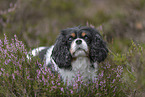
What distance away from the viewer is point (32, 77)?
299 centimetres

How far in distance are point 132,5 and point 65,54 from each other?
7700mm

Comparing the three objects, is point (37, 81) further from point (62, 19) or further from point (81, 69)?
point (62, 19)

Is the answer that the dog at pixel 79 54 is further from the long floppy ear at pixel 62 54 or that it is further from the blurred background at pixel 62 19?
the blurred background at pixel 62 19

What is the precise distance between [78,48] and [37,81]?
875 millimetres

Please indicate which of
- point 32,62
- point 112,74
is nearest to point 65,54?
point 32,62

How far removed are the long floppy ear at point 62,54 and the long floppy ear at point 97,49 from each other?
0.40 metres

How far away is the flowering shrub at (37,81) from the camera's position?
2715 mm

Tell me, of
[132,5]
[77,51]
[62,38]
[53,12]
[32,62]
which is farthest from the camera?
[53,12]

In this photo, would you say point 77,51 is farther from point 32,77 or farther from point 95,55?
point 32,77

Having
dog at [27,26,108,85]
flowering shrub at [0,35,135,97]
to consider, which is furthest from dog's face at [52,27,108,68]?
flowering shrub at [0,35,135,97]

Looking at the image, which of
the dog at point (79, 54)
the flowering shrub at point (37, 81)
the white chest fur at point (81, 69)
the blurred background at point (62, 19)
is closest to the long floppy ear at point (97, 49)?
the dog at point (79, 54)

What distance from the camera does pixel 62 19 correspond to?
1102cm

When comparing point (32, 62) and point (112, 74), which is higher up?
point (32, 62)

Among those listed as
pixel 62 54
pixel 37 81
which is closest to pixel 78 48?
pixel 62 54
